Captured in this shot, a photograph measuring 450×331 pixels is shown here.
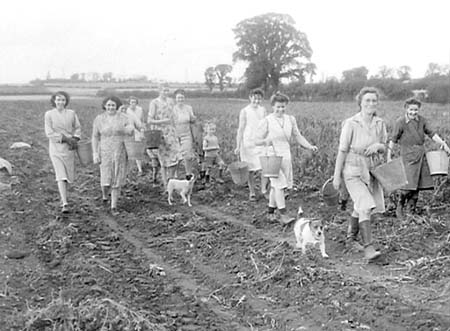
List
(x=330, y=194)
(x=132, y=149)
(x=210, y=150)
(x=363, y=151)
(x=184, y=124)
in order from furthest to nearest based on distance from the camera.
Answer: (x=210, y=150)
(x=184, y=124)
(x=132, y=149)
(x=330, y=194)
(x=363, y=151)

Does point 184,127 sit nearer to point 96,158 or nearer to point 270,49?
point 96,158

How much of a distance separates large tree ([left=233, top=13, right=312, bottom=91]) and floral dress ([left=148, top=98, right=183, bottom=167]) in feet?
151

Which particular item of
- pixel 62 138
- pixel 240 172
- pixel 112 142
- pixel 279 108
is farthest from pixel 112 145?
pixel 279 108

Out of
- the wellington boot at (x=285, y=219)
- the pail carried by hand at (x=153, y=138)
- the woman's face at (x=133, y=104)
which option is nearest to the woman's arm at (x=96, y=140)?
the pail carried by hand at (x=153, y=138)

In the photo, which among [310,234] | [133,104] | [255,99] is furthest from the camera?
[133,104]

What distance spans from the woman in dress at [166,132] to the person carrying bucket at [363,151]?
420 centimetres

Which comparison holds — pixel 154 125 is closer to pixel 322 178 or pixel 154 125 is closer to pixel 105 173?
pixel 105 173

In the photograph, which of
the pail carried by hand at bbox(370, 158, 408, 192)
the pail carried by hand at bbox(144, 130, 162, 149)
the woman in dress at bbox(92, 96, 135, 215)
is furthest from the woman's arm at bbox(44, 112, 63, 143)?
the pail carried by hand at bbox(370, 158, 408, 192)

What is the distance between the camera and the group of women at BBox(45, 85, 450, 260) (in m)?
6.23

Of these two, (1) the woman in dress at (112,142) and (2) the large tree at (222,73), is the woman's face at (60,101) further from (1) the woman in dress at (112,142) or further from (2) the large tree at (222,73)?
(2) the large tree at (222,73)

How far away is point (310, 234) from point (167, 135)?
14.6 feet

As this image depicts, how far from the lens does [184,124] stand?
10.2 m

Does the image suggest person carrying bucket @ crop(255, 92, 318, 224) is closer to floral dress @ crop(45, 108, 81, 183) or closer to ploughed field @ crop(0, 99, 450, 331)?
ploughed field @ crop(0, 99, 450, 331)

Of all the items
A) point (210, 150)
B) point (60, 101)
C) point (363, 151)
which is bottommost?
point (210, 150)
